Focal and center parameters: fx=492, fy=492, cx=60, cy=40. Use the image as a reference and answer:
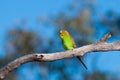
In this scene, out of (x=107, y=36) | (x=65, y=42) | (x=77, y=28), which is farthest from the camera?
(x=77, y=28)

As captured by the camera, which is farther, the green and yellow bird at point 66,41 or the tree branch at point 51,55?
the green and yellow bird at point 66,41

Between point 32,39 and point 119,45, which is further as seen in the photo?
point 32,39

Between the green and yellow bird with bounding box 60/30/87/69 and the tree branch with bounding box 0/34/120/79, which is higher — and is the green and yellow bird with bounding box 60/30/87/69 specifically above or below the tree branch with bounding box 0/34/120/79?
below

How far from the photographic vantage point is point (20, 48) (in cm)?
1764

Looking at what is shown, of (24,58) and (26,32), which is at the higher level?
(24,58)

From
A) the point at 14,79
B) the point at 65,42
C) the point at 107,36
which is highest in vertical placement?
the point at 107,36

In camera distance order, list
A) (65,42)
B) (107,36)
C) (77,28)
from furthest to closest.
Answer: (77,28) < (65,42) < (107,36)

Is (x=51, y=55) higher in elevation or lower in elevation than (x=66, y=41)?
higher

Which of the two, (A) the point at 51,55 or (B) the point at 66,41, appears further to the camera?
(B) the point at 66,41

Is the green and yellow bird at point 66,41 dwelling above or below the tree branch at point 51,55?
below

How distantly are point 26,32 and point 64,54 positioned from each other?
12.5m

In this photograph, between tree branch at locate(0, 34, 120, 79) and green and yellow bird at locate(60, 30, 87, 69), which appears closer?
tree branch at locate(0, 34, 120, 79)

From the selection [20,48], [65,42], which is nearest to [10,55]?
[20,48]

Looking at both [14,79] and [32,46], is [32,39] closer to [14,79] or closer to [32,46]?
[32,46]
